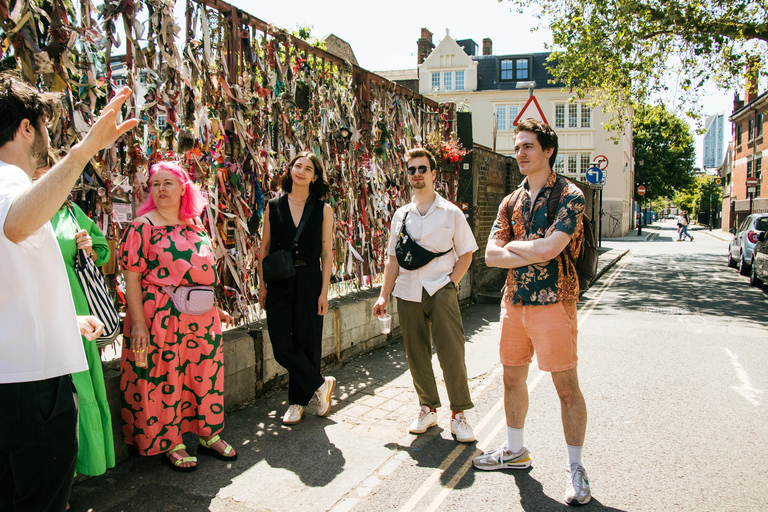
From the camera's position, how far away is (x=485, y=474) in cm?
343

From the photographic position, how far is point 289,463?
3.59 meters

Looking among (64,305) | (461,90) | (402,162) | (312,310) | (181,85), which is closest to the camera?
(64,305)

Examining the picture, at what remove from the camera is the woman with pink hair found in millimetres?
3348

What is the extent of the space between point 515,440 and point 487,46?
1830 inches

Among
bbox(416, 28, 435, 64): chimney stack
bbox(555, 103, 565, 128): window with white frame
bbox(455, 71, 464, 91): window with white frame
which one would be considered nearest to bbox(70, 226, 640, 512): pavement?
bbox(555, 103, 565, 128): window with white frame

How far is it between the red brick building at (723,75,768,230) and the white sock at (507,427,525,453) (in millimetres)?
38512

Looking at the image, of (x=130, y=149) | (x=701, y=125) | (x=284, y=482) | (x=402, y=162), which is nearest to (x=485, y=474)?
(x=284, y=482)

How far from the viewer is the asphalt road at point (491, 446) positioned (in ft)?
10.2

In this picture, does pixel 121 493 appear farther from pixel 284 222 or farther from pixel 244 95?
pixel 244 95

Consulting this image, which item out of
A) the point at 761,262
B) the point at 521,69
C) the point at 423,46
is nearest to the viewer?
the point at 761,262

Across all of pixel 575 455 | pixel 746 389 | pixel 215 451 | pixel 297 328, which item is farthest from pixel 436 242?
pixel 746 389

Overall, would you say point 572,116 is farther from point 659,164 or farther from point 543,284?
point 543,284

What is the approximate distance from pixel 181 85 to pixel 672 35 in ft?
51.5

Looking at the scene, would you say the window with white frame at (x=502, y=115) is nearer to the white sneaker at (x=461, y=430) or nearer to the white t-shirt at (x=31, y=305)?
the white sneaker at (x=461, y=430)
